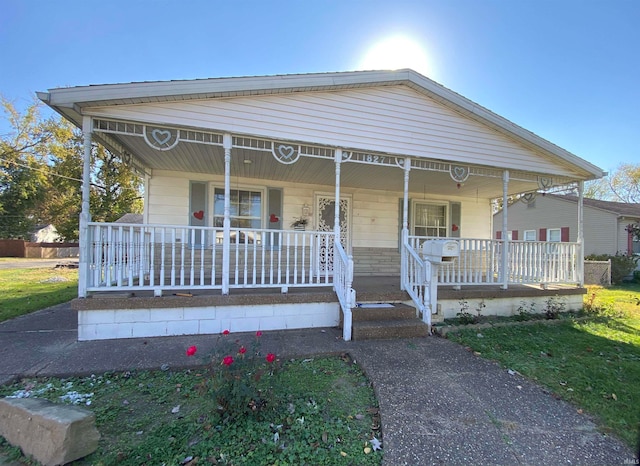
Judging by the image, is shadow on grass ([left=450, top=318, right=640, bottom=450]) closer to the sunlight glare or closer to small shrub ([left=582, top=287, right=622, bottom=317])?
small shrub ([left=582, top=287, right=622, bottom=317])

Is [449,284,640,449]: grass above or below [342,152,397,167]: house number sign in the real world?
below

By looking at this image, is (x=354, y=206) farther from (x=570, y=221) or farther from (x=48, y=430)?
(x=570, y=221)

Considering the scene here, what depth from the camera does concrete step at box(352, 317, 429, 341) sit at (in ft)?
13.9

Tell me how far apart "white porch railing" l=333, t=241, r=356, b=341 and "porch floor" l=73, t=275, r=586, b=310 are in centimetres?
24

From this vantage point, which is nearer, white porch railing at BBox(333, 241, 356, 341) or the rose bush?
the rose bush

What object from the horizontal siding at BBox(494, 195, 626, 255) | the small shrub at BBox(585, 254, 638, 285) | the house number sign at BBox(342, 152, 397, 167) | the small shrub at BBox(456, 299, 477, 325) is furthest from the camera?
the horizontal siding at BBox(494, 195, 626, 255)

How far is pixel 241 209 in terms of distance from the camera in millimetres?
7055

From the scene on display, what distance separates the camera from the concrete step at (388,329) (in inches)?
166

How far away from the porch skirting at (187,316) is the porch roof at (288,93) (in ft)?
8.92

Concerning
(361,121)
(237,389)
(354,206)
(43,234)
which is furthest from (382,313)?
(43,234)

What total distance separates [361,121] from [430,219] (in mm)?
4446

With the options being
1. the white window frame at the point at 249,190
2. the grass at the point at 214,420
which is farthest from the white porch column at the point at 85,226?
the white window frame at the point at 249,190

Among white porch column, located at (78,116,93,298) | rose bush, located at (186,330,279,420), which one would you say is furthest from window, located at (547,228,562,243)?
white porch column, located at (78,116,93,298)

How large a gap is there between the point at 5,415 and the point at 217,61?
839 centimetres
